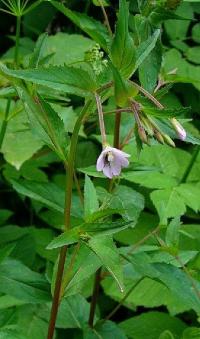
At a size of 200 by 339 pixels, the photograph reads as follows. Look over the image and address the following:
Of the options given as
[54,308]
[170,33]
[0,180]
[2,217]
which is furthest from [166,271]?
[170,33]

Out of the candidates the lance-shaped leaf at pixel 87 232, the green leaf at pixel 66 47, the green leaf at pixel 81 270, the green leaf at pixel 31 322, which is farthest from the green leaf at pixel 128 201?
the green leaf at pixel 66 47

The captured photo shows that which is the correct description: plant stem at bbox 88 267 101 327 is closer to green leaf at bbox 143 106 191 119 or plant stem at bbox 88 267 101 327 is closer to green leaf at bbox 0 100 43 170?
green leaf at bbox 0 100 43 170

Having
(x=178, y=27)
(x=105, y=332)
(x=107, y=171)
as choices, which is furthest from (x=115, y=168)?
(x=178, y=27)

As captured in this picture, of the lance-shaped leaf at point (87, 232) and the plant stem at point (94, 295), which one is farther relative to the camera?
the plant stem at point (94, 295)

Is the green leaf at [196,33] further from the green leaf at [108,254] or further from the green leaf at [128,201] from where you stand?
the green leaf at [108,254]

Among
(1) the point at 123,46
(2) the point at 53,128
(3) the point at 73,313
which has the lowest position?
(3) the point at 73,313

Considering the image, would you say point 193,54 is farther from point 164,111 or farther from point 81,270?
point 164,111

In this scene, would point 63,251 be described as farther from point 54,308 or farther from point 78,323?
point 78,323
